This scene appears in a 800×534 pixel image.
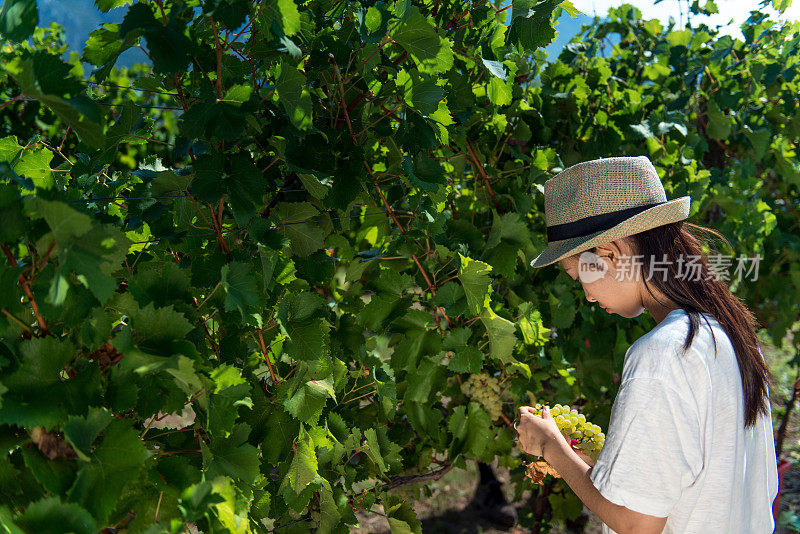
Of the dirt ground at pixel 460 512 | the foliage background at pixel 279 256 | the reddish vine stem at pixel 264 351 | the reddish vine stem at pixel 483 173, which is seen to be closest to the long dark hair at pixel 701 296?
the foliage background at pixel 279 256

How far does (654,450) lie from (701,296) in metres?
0.36

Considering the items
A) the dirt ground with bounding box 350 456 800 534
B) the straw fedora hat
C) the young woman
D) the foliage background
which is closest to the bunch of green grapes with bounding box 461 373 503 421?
the foliage background

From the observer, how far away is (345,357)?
189 centimetres

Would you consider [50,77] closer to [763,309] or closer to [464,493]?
[464,493]

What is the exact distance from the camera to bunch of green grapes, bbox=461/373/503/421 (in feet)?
7.15

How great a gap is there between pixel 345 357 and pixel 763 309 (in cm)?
321

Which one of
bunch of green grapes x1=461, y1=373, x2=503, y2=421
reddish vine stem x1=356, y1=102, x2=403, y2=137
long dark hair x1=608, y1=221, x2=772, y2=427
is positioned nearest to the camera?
long dark hair x1=608, y1=221, x2=772, y2=427

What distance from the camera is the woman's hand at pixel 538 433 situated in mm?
1425

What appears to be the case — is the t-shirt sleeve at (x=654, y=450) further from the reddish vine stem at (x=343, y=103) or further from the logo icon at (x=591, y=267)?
the reddish vine stem at (x=343, y=103)

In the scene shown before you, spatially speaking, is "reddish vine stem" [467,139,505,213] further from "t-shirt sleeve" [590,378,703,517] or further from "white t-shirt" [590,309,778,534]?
"t-shirt sleeve" [590,378,703,517]

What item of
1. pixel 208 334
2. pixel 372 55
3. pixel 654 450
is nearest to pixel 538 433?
pixel 654 450

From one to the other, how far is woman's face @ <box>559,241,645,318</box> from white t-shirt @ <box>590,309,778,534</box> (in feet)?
0.35

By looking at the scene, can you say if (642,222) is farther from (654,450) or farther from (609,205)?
(654,450)

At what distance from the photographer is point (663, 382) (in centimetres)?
115
